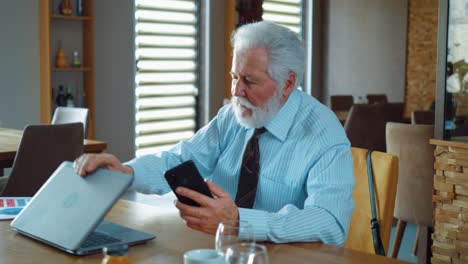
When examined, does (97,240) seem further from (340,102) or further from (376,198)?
(340,102)

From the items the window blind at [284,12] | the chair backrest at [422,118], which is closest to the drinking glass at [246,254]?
the chair backrest at [422,118]

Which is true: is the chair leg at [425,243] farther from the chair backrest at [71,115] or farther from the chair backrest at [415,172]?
the chair backrest at [71,115]

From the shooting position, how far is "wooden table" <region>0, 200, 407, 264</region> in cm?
156

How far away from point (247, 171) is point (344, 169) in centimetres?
35

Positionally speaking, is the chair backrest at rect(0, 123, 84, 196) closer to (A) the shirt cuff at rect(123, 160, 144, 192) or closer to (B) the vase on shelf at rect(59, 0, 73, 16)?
(A) the shirt cuff at rect(123, 160, 144, 192)

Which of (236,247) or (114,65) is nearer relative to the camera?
(236,247)

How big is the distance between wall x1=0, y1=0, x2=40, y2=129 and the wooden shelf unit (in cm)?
5

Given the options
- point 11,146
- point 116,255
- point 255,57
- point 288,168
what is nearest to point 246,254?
point 116,255

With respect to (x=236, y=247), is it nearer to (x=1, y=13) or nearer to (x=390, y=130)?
(x=390, y=130)

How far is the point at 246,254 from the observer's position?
1203mm

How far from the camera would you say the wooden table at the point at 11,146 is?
343cm


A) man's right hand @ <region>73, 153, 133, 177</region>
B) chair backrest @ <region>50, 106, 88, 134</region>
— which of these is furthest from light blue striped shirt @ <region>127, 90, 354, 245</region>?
chair backrest @ <region>50, 106, 88, 134</region>

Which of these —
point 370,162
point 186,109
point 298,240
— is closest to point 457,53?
point 370,162

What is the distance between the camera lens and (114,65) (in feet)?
21.6
